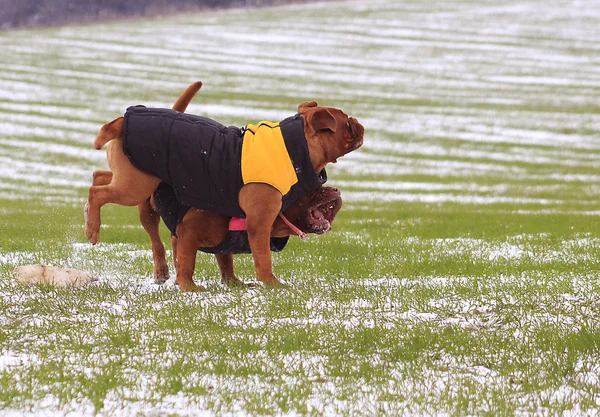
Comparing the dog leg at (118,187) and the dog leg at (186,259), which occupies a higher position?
the dog leg at (118,187)

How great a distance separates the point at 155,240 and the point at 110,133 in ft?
4.52

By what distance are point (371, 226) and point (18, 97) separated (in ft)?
84.9

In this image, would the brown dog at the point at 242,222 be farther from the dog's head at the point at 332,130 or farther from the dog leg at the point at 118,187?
the dog's head at the point at 332,130

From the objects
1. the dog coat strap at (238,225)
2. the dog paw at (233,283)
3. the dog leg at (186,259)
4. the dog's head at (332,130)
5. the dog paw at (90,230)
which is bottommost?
the dog paw at (233,283)

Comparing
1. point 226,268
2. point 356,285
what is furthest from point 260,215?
point 356,285

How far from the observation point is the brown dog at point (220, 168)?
716cm

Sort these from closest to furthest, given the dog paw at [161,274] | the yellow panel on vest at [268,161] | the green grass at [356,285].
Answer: the green grass at [356,285] < the yellow panel on vest at [268,161] < the dog paw at [161,274]

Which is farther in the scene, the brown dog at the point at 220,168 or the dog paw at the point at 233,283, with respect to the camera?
the dog paw at the point at 233,283

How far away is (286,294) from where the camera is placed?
276 inches

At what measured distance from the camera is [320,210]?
304 inches

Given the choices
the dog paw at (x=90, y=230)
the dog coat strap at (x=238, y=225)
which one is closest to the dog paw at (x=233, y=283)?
the dog coat strap at (x=238, y=225)

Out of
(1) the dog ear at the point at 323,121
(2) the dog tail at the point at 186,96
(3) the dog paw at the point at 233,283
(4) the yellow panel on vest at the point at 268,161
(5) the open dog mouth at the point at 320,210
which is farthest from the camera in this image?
(2) the dog tail at the point at 186,96

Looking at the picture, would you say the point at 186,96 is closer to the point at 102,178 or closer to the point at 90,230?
the point at 102,178

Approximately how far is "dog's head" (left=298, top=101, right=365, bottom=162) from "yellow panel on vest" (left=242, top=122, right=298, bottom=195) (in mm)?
331
